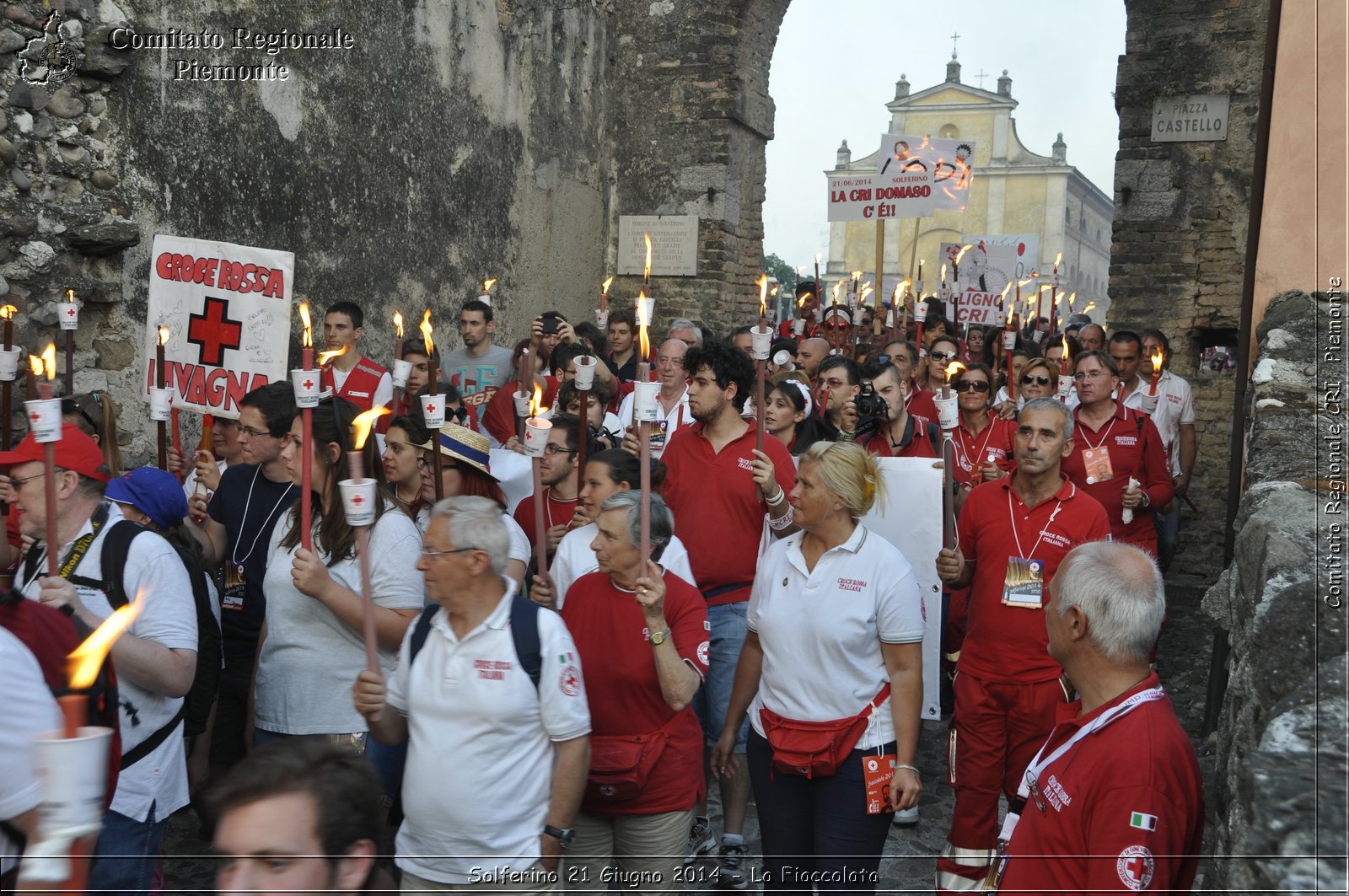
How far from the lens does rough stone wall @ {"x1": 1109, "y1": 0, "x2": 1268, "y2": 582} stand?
11.3 m

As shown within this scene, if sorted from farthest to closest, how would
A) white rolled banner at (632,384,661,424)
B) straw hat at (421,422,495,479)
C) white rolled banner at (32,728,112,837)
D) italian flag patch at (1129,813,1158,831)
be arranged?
straw hat at (421,422,495,479), white rolled banner at (632,384,661,424), italian flag patch at (1129,813,1158,831), white rolled banner at (32,728,112,837)

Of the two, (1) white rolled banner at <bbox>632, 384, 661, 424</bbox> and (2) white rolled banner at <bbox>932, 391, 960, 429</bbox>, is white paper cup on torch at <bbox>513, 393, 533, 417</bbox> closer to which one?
(1) white rolled banner at <bbox>632, 384, 661, 424</bbox>

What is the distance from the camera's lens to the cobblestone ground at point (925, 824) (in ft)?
16.1

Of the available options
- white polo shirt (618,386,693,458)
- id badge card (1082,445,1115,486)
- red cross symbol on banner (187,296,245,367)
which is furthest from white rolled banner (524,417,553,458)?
id badge card (1082,445,1115,486)

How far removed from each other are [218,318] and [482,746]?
294 centimetres

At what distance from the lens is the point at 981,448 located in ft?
22.8

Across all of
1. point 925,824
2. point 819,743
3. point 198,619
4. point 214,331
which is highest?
point 214,331

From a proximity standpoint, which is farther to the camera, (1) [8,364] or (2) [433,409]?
(1) [8,364]

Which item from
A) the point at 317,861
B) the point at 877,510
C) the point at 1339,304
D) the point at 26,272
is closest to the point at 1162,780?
the point at 317,861

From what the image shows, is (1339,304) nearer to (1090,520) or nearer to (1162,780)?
(1090,520)

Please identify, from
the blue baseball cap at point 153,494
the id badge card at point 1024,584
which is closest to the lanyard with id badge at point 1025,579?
the id badge card at point 1024,584

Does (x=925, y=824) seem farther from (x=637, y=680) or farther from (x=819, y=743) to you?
(x=637, y=680)

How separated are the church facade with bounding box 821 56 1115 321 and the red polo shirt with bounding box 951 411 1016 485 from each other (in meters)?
53.9

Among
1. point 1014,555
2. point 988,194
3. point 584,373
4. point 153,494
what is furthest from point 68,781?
point 988,194
